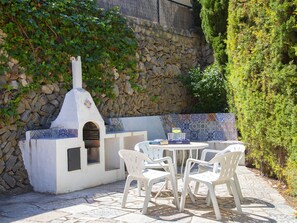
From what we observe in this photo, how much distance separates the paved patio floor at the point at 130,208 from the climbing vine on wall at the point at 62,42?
1.88 meters

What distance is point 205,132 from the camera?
10.3 meters

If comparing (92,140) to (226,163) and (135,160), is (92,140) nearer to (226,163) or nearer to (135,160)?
(135,160)

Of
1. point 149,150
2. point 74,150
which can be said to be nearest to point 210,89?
point 149,150

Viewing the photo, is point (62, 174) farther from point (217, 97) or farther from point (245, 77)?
point (217, 97)

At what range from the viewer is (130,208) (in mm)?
5332

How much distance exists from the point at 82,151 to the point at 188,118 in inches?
173

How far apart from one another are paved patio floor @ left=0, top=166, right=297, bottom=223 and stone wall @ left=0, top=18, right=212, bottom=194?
0.82 meters

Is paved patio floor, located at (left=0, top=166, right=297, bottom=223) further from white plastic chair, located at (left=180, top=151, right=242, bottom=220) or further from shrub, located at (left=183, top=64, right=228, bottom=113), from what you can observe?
shrub, located at (left=183, top=64, right=228, bottom=113)

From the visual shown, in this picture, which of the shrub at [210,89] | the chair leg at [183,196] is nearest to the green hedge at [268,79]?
the chair leg at [183,196]

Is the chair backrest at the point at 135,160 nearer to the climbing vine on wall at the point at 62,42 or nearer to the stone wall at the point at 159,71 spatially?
the climbing vine on wall at the point at 62,42

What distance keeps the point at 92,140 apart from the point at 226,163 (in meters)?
3.43

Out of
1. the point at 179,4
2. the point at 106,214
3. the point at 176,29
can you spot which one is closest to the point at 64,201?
the point at 106,214

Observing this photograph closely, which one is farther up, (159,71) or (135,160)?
(159,71)

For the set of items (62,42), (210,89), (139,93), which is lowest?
(139,93)
